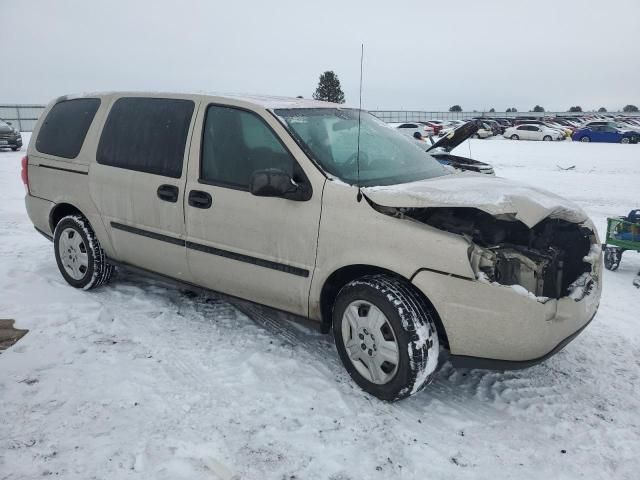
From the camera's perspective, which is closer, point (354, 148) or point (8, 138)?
point (354, 148)

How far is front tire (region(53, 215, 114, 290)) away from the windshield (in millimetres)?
2189

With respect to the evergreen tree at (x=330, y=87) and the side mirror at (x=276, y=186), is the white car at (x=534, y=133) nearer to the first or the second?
the evergreen tree at (x=330, y=87)

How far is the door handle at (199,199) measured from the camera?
363 centimetres

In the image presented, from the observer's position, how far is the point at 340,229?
3.12 meters

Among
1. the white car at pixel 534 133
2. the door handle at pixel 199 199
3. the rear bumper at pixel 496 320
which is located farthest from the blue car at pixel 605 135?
the door handle at pixel 199 199

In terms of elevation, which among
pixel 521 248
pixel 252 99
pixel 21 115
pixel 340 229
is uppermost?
pixel 21 115

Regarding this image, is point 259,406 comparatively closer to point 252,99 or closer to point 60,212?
point 252,99

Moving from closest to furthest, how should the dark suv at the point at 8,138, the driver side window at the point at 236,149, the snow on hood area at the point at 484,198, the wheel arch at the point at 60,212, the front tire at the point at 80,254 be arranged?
1. the snow on hood area at the point at 484,198
2. the driver side window at the point at 236,149
3. the front tire at the point at 80,254
4. the wheel arch at the point at 60,212
5. the dark suv at the point at 8,138

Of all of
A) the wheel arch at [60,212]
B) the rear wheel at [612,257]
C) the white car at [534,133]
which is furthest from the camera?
the white car at [534,133]

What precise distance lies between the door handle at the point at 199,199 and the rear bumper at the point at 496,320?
1585mm

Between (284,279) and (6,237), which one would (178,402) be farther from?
(6,237)

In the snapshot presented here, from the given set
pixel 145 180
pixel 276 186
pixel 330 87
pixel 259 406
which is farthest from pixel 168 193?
pixel 330 87

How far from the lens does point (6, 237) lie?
21.3ft

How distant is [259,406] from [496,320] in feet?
4.68
